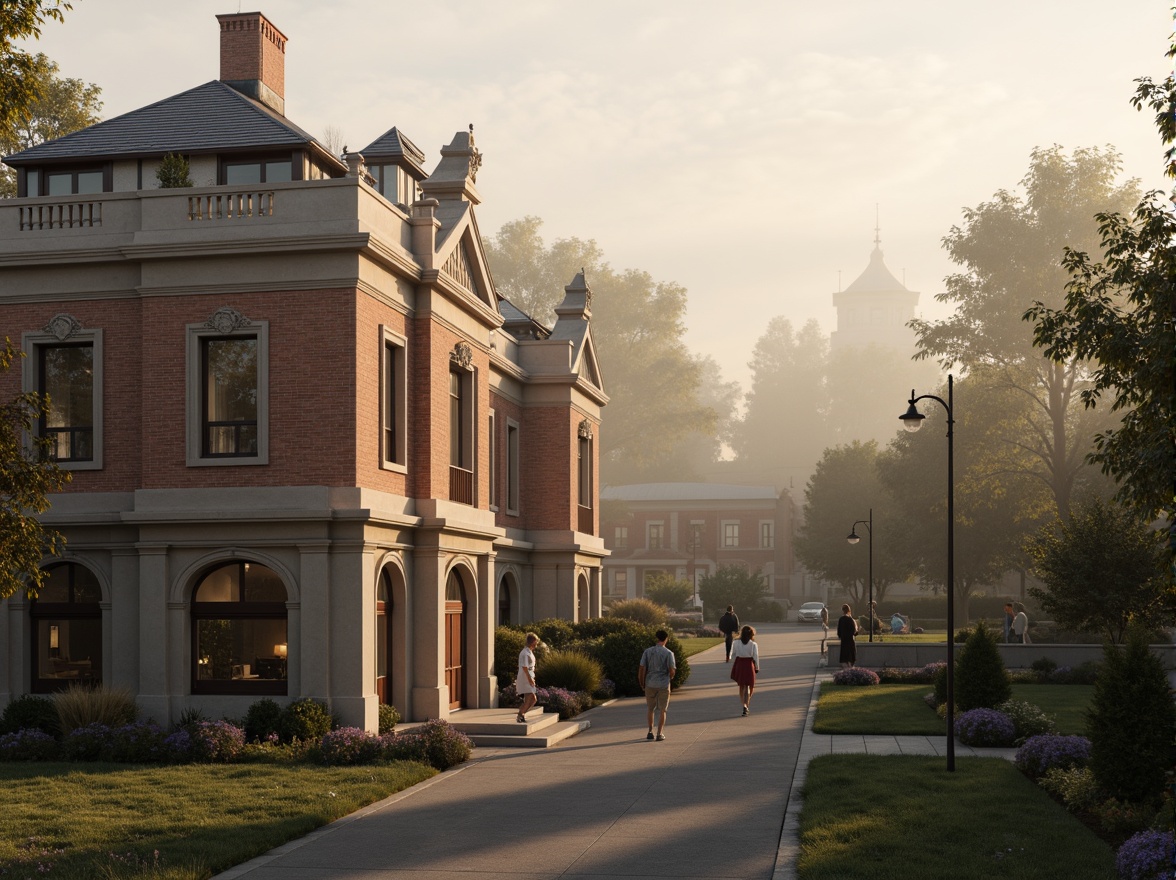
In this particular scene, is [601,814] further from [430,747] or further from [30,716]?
[30,716]

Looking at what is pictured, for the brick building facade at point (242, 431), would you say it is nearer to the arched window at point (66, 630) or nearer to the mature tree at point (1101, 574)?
the arched window at point (66, 630)

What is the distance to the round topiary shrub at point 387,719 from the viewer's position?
2246 centimetres

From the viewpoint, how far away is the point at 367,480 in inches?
898

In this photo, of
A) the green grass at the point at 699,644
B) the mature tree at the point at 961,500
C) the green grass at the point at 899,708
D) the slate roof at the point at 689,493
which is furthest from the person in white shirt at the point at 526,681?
the slate roof at the point at 689,493

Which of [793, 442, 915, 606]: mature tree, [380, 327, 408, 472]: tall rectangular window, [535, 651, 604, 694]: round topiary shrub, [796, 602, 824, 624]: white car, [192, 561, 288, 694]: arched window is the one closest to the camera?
[192, 561, 288, 694]: arched window

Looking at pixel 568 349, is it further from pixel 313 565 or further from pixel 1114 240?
pixel 1114 240

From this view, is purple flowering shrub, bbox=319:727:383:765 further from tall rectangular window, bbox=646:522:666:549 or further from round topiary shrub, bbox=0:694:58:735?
tall rectangular window, bbox=646:522:666:549

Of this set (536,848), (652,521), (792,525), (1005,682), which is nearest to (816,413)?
(792,525)

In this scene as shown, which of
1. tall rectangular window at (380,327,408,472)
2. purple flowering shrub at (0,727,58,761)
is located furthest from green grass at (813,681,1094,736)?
purple flowering shrub at (0,727,58,761)

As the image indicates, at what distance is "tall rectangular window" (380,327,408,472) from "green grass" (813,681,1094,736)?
9174 mm

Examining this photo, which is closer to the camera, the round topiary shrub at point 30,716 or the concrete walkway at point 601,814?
the concrete walkway at point 601,814

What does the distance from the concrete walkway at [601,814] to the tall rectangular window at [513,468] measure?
11.5 metres

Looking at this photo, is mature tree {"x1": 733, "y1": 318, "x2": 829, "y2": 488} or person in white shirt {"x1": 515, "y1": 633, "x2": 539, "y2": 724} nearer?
person in white shirt {"x1": 515, "y1": 633, "x2": 539, "y2": 724}

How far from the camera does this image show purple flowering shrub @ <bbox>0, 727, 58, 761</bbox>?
797 inches
